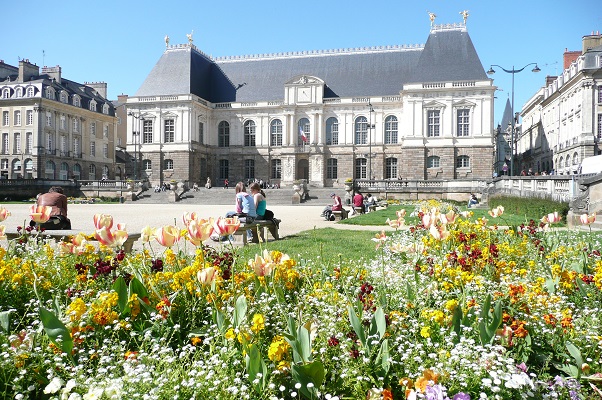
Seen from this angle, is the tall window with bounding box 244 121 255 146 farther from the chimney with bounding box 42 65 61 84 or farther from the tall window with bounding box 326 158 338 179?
the chimney with bounding box 42 65 61 84

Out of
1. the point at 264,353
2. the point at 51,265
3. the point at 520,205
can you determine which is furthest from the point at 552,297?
the point at 520,205

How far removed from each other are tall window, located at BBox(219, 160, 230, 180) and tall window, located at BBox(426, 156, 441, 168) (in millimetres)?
20070

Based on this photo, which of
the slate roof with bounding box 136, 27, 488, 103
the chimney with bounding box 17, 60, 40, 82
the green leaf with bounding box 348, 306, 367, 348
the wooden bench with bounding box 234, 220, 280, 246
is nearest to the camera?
the green leaf with bounding box 348, 306, 367, 348

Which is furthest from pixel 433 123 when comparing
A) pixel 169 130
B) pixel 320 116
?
pixel 169 130

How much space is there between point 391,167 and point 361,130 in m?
4.54

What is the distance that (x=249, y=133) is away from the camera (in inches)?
1950

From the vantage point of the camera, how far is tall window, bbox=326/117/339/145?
47.1 metres

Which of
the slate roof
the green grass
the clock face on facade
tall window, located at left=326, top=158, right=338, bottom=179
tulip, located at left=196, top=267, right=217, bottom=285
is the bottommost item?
the green grass

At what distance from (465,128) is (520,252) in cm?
3841

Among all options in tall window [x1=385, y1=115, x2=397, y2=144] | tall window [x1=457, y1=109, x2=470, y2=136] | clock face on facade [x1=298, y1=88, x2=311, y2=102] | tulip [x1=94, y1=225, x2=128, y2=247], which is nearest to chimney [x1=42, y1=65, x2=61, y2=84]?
clock face on facade [x1=298, y1=88, x2=311, y2=102]

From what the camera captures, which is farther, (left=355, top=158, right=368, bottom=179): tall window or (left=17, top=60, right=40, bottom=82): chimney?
(left=17, top=60, right=40, bottom=82): chimney

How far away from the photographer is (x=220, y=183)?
165ft

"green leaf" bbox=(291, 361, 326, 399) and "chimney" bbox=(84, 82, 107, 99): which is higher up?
"chimney" bbox=(84, 82, 107, 99)

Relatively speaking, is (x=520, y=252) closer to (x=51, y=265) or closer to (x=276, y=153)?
(x=51, y=265)
